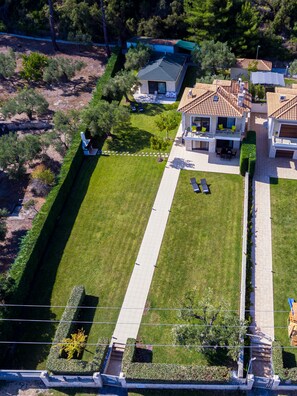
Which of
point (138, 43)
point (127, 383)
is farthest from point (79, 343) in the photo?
point (138, 43)

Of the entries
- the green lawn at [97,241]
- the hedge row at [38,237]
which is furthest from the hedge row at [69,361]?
the hedge row at [38,237]

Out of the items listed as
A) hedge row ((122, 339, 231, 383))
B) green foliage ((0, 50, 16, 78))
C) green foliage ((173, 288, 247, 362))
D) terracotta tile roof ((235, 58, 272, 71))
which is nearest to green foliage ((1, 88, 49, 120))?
Answer: green foliage ((0, 50, 16, 78))

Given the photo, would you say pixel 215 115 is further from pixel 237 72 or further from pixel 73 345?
pixel 73 345

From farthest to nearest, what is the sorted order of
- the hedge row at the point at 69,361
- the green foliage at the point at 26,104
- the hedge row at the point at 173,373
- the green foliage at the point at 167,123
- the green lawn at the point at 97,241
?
the green foliage at the point at 26,104, the green foliage at the point at 167,123, the green lawn at the point at 97,241, the hedge row at the point at 69,361, the hedge row at the point at 173,373

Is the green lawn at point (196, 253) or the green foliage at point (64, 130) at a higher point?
the green foliage at point (64, 130)

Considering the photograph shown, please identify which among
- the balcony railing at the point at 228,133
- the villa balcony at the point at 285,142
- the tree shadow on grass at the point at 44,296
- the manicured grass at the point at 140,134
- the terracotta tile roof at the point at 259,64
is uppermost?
the terracotta tile roof at the point at 259,64

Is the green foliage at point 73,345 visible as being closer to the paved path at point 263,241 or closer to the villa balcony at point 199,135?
the paved path at point 263,241
